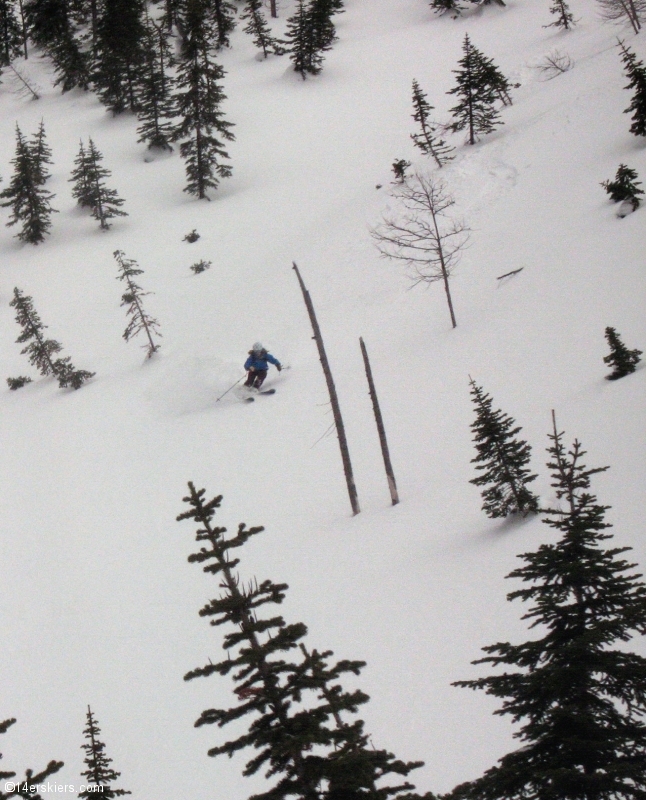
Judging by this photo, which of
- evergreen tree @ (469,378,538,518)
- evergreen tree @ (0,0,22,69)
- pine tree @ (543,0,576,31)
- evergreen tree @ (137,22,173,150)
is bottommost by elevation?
Result: evergreen tree @ (469,378,538,518)

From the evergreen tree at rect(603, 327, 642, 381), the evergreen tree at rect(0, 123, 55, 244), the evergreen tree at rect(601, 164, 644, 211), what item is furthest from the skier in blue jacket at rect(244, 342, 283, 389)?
the evergreen tree at rect(0, 123, 55, 244)

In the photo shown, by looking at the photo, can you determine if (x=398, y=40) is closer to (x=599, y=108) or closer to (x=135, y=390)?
(x=599, y=108)

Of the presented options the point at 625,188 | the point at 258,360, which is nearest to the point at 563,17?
the point at 625,188

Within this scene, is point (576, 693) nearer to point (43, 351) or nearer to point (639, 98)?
point (639, 98)

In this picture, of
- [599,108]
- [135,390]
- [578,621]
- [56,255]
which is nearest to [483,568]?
[578,621]

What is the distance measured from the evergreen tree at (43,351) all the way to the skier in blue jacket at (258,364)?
8.26m

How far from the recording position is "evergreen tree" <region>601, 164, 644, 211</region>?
20.1 m

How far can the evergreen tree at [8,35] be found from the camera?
6229cm

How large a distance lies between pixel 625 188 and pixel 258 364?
43.6ft

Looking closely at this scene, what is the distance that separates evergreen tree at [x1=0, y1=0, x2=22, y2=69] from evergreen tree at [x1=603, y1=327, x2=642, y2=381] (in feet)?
228

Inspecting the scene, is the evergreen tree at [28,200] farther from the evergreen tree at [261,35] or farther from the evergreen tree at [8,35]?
the evergreen tree at [8,35]

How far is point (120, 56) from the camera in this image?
162 feet

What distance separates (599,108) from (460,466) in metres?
22.5

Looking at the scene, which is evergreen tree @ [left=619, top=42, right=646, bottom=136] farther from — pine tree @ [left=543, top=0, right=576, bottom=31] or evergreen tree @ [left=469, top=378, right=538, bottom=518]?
pine tree @ [left=543, top=0, right=576, bottom=31]
